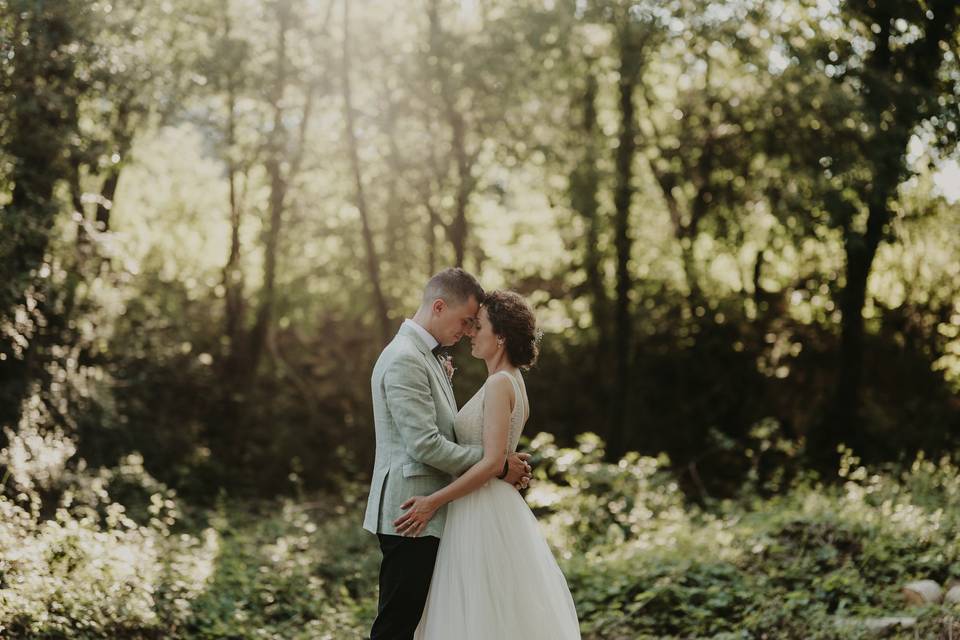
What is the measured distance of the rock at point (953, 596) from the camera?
575 centimetres

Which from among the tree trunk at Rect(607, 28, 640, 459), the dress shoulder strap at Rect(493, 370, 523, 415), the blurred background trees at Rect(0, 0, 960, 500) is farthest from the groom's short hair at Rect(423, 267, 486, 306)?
the tree trunk at Rect(607, 28, 640, 459)

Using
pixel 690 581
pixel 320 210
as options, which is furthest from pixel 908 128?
pixel 320 210

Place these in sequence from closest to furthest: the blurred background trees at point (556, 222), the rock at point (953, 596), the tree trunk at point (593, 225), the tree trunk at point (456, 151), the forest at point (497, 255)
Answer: the rock at point (953, 596), the forest at point (497, 255), the blurred background trees at point (556, 222), the tree trunk at point (456, 151), the tree trunk at point (593, 225)

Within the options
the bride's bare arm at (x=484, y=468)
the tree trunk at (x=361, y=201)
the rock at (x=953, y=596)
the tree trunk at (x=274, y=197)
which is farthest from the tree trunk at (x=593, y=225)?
the bride's bare arm at (x=484, y=468)

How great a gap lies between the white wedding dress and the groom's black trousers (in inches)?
2.6

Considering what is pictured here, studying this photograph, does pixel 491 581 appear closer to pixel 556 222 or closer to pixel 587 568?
pixel 587 568

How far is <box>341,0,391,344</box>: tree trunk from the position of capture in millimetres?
12750

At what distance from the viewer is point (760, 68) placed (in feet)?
39.8

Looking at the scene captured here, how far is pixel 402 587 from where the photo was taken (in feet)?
13.6

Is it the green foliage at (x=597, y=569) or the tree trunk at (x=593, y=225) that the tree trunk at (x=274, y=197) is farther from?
the green foliage at (x=597, y=569)

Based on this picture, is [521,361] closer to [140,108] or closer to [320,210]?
[140,108]

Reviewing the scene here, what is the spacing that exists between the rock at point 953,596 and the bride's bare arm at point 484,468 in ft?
10.9

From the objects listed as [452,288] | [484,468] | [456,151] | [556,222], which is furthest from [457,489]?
[556,222]

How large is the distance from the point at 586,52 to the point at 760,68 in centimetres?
243
